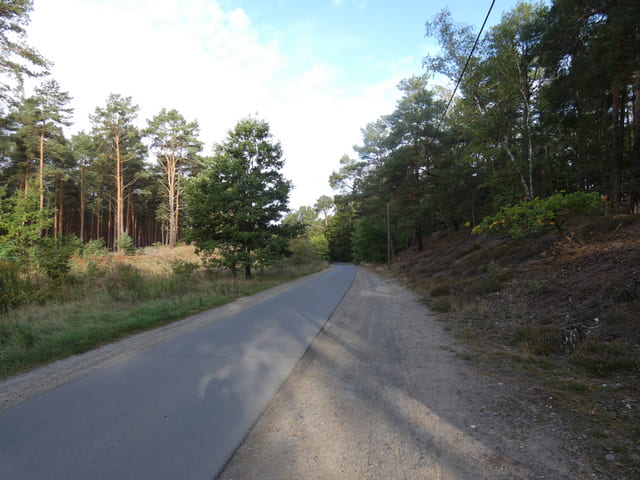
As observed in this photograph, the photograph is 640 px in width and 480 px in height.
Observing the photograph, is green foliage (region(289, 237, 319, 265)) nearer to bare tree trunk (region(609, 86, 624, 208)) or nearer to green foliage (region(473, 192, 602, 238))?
green foliage (region(473, 192, 602, 238))

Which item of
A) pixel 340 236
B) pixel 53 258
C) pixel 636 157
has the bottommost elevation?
pixel 53 258

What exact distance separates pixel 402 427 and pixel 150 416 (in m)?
2.37

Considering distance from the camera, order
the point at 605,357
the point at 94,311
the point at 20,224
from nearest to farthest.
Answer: the point at 605,357 → the point at 94,311 → the point at 20,224

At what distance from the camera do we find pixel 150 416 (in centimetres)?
295

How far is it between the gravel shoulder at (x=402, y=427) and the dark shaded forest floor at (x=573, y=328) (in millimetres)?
240

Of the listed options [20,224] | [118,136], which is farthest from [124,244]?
[20,224]

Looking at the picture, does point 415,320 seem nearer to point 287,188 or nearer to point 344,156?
point 287,188

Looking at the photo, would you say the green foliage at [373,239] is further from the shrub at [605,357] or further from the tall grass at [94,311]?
the shrub at [605,357]

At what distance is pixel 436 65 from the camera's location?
1780 centimetres

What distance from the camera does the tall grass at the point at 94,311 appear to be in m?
5.21

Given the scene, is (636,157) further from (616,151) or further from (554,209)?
(554,209)

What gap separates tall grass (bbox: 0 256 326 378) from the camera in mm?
5211

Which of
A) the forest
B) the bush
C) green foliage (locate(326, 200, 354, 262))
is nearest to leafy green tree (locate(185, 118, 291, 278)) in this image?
the forest

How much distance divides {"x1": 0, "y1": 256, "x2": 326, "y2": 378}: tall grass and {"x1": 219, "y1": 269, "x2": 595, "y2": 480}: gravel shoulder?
412 cm
